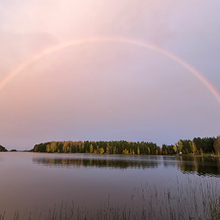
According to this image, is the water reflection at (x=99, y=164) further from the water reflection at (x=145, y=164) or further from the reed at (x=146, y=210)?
the reed at (x=146, y=210)

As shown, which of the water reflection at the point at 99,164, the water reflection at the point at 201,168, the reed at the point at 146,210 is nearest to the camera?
the reed at the point at 146,210

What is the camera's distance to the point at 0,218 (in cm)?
1395

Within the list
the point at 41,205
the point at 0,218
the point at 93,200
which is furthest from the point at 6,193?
the point at 93,200

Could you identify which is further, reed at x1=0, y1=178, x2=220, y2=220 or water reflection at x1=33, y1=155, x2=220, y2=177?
water reflection at x1=33, y1=155, x2=220, y2=177

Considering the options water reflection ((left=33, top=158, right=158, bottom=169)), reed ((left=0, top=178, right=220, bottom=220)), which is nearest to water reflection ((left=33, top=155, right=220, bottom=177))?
water reflection ((left=33, top=158, right=158, bottom=169))

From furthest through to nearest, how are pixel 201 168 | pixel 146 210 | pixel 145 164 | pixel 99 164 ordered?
pixel 145 164 → pixel 99 164 → pixel 201 168 → pixel 146 210

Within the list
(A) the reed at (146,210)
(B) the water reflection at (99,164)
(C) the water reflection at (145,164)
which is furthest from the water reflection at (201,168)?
(A) the reed at (146,210)

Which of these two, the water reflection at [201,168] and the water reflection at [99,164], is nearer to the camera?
the water reflection at [201,168]

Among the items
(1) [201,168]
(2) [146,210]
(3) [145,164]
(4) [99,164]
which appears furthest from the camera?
(3) [145,164]

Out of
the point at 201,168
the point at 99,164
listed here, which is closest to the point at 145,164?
the point at 99,164

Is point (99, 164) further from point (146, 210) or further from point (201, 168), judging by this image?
point (146, 210)

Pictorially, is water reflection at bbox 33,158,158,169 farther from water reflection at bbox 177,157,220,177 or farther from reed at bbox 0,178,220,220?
reed at bbox 0,178,220,220

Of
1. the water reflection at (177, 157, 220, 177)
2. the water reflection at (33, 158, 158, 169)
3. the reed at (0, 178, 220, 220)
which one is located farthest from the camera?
the water reflection at (33, 158, 158, 169)

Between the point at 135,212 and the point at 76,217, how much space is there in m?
5.69
